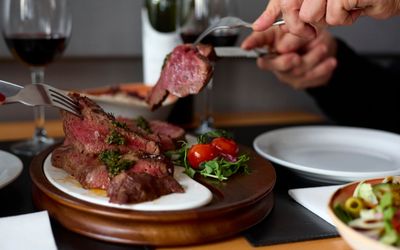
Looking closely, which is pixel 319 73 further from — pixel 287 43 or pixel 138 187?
pixel 138 187

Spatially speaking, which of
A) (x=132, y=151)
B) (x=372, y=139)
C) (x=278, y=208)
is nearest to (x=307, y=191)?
(x=278, y=208)

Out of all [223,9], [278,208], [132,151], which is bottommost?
[278,208]

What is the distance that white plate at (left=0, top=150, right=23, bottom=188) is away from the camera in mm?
970

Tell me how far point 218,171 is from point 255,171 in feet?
0.29

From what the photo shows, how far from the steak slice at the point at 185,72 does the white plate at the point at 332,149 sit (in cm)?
22

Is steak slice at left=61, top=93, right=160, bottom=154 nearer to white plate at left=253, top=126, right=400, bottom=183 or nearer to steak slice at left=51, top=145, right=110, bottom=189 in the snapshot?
steak slice at left=51, top=145, right=110, bottom=189

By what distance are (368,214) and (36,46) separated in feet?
3.18

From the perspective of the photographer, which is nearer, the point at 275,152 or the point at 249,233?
the point at 249,233

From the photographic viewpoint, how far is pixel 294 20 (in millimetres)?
1172

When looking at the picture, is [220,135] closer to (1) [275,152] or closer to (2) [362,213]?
(1) [275,152]

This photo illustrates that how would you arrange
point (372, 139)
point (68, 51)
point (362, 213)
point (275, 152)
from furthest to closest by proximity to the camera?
point (68, 51), point (372, 139), point (275, 152), point (362, 213)

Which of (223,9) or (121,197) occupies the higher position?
(223,9)

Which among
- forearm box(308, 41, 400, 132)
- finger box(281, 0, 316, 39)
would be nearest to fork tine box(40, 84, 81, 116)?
finger box(281, 0, 316, 39)

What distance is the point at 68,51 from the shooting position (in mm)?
1860
